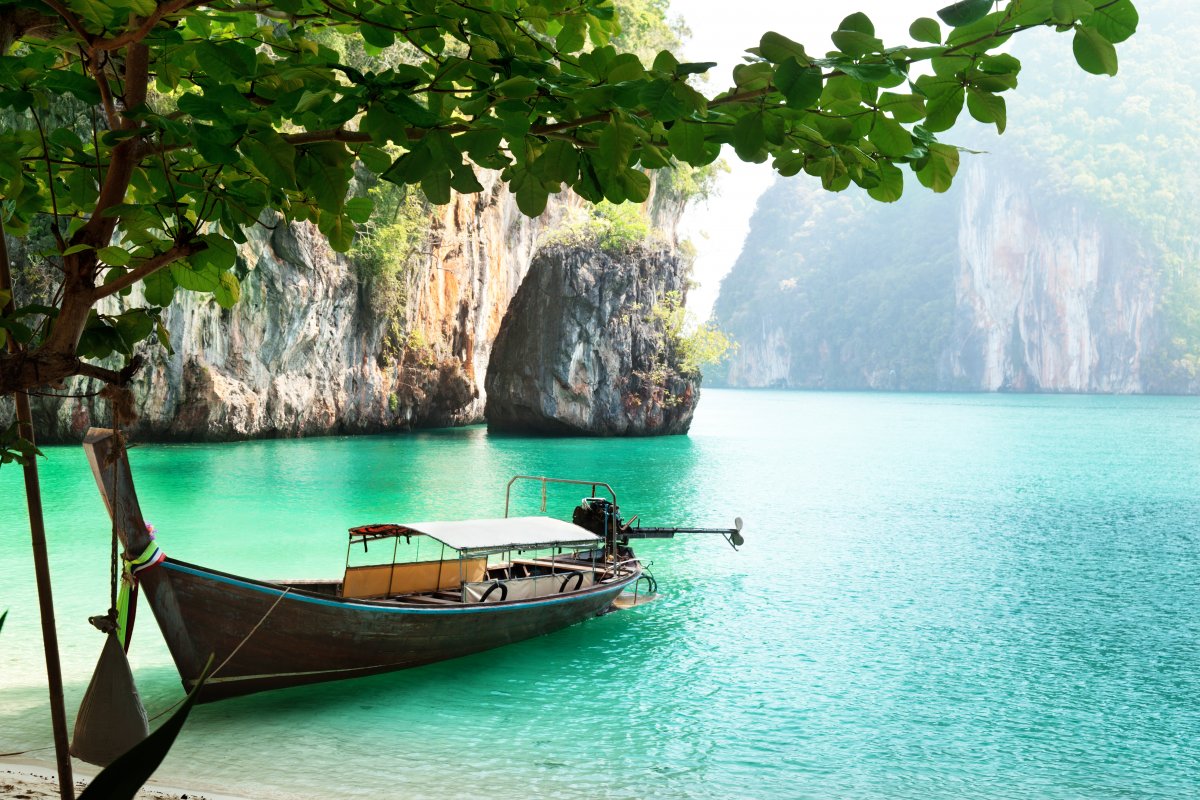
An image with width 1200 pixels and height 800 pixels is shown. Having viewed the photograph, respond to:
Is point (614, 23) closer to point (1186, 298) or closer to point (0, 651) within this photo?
point (0, 651)

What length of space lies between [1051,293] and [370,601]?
12284cm

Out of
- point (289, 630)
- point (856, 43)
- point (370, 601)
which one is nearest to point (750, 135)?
point (856, 43)

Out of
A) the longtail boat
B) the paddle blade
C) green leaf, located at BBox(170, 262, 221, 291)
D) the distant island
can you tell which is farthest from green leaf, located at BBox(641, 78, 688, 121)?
the distant island

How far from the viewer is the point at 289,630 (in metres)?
8.29

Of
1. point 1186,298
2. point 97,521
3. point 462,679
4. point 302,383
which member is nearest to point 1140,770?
point 462,679

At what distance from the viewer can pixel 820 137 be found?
2.20 metres

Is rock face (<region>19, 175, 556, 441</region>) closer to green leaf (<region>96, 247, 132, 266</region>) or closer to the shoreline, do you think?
the shoreline

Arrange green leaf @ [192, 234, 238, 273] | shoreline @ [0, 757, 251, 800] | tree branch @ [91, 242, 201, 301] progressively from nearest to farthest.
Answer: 1. tree branch @ [91, 242, 201, 301]
2. green leaf @ [192, 234, 238, 273]
3. shoreline @ [0, 757, 251, 800]

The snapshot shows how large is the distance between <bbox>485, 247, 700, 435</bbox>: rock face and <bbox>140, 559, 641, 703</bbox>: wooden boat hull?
29.9 metres

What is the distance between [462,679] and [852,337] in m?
141

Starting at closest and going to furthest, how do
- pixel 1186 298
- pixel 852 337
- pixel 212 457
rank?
pixel 212 457, pixel 1186 298, pixel 852 337

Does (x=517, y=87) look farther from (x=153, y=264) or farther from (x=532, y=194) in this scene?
(x=153, y=264)

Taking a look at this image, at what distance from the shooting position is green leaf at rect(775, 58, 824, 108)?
6.00 ft

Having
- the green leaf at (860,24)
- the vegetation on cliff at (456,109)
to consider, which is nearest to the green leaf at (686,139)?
the vegetation on cliff at (456,109)
